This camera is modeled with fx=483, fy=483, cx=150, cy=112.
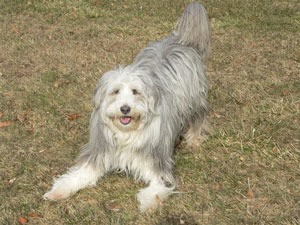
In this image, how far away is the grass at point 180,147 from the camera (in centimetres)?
477

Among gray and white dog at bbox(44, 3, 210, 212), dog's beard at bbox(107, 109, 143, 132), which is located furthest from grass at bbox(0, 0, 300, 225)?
dog's beard at bbox(107, 109, 143, 132)

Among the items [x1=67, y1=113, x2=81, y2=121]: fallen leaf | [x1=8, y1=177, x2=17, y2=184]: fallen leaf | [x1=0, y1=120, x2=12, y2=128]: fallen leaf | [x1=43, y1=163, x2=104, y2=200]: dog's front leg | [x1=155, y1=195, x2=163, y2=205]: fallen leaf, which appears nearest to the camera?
[x1=155, y1=195, x2=163, y2=205]: fallen leaf

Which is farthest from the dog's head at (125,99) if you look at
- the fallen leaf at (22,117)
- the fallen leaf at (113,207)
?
the fallen leaf at (22,117)

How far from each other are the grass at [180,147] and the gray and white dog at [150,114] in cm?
21

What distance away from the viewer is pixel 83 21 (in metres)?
10.7

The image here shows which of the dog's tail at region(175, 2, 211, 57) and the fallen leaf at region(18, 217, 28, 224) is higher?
the dog's tail at region(175, 2, 211, 57)

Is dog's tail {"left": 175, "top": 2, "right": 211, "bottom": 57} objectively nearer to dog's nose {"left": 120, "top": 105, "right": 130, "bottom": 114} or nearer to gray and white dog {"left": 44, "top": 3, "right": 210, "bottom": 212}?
gray and white dog {"left": 44, "top": 3, "right": 210, "bottom": 212}

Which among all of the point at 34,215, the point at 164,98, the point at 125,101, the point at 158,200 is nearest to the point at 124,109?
the point at 125,101

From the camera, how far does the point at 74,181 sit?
496cm

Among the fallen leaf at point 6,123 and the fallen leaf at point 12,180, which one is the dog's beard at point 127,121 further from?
the fallen leaf at point 6,123

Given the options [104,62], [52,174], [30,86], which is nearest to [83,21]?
A: [104,62]

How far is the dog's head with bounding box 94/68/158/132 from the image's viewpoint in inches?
172

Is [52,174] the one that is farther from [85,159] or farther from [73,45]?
[73,45]

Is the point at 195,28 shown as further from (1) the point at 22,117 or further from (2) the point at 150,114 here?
(1) the point at 22,117
